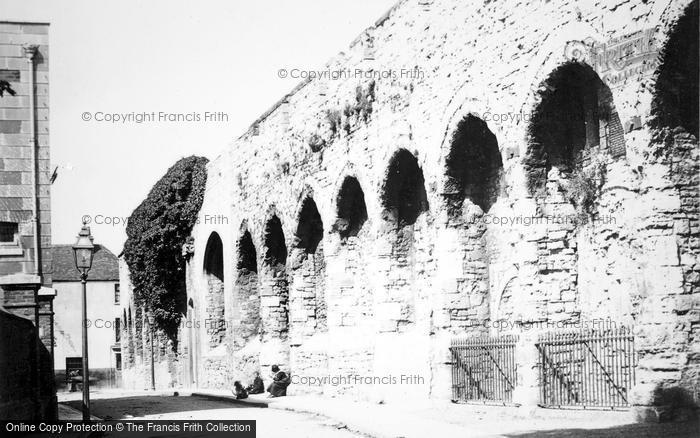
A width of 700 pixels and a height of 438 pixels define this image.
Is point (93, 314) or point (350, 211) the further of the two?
point (93, 314)

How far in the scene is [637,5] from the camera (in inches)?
439

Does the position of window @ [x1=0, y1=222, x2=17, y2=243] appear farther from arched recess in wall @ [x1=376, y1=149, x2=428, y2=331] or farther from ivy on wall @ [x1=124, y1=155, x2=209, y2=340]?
ivy on wall @ [x1=124, y1=155, x2=209, y2=340]

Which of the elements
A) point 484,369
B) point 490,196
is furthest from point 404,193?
point 484,369

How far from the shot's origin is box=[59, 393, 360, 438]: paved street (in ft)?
43.3

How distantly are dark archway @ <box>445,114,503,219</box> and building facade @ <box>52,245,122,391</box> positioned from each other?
38.9m

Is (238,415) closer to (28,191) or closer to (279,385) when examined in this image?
(279,385)

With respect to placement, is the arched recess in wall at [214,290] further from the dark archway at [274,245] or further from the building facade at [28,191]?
the building facade at [28,191]

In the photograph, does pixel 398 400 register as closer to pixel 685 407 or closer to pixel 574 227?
pixel 574 227

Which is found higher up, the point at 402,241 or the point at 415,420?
the point at 402,241

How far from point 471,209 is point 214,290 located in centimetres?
1661

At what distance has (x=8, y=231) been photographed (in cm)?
1575

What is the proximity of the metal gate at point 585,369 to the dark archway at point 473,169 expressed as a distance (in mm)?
3493

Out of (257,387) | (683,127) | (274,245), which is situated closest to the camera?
(683,127)

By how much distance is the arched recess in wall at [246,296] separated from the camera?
2681 cm
